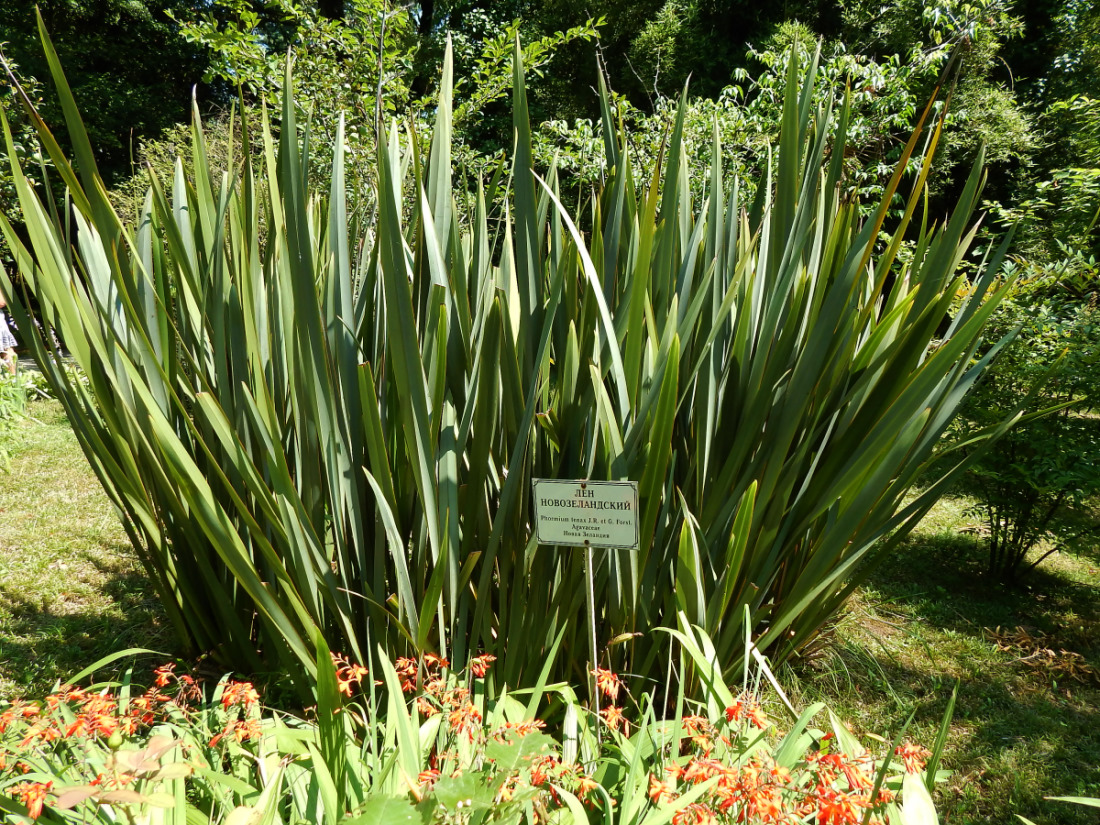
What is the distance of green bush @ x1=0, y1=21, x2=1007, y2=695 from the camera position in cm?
127

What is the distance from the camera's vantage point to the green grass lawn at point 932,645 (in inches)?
72.8

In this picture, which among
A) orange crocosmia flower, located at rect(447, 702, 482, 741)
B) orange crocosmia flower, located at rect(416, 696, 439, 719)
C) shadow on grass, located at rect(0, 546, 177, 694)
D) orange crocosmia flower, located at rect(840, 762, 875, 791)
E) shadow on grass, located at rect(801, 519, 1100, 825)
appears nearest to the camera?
orange crocosmia flower, located at rect(840, 762, 875, 791)

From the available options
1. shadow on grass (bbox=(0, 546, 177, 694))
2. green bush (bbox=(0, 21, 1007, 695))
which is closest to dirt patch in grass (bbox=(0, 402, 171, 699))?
shadow on grass (bbox=(0, 546, 177, 694))

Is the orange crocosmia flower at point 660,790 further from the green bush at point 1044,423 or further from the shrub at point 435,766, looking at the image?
the green bush at point 1044,423

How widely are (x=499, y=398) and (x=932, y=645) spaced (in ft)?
6.76

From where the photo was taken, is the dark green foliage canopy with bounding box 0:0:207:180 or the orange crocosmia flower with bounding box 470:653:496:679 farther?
the dark green foliage canopy with bounding box 0:0:207:180

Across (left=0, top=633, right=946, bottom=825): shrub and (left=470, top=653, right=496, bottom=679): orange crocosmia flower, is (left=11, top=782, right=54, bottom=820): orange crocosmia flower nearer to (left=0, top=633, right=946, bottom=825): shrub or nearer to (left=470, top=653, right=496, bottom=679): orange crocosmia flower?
(left=0, top=633, right=946, bottom=825): shrub

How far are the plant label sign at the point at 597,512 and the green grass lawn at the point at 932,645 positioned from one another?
103 cm

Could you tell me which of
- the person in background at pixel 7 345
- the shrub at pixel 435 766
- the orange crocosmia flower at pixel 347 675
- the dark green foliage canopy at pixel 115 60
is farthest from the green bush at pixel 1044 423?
the dark green foliage canopy at pixel 115 60

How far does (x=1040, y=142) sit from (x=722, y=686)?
10.9m

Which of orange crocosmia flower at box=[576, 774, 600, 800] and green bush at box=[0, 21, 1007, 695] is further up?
green bush at box=[0, 21, 1007, 695]

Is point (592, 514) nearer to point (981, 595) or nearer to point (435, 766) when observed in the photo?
point (435, 766)

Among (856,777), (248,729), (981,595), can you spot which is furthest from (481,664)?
(981,595)

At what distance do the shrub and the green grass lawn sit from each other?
689mm
